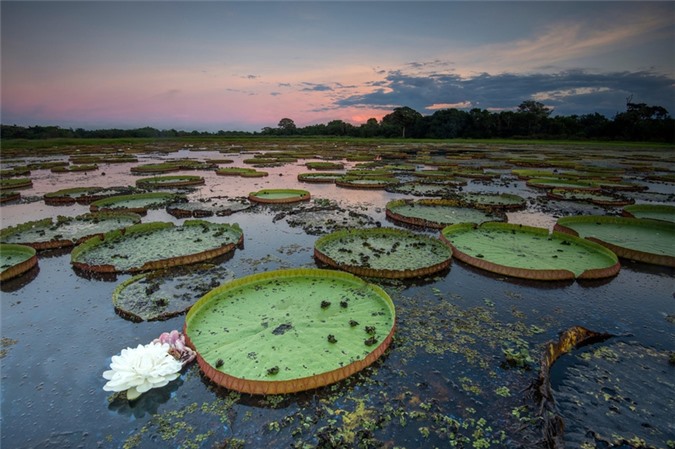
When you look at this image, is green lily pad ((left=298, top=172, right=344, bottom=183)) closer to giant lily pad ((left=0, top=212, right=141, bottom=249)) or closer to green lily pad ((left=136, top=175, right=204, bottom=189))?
green lily pad ((left=136, top=175, right=204, bottom=189))

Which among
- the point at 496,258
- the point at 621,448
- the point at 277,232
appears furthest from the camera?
the point at 277,232

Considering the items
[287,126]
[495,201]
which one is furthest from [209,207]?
[287,126]

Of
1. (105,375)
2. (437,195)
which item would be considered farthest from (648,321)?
(437,195)

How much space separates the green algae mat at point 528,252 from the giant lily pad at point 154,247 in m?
4.81

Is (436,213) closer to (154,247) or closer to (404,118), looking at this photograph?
(154,247)

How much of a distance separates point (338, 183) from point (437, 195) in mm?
4435

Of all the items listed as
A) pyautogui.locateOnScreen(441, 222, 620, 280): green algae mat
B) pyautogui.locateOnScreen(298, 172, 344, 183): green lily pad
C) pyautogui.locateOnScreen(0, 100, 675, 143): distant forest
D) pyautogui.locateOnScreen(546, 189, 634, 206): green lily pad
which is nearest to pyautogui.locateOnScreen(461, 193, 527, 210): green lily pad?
pyautogui.locateOnScreen(546, 189, 634, 206): green lily pad

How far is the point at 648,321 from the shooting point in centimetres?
459

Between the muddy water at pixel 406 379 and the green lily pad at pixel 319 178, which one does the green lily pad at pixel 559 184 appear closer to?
the green lily pad at pixel 319 178

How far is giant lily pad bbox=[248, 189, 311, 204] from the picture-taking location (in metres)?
11.5

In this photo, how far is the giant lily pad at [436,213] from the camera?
29.0 feet

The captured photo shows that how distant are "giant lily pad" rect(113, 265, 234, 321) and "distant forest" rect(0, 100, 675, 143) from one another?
204 ft

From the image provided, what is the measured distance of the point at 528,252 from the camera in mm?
6586

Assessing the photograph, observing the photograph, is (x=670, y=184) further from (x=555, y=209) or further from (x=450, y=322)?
(x=450, y=322)
